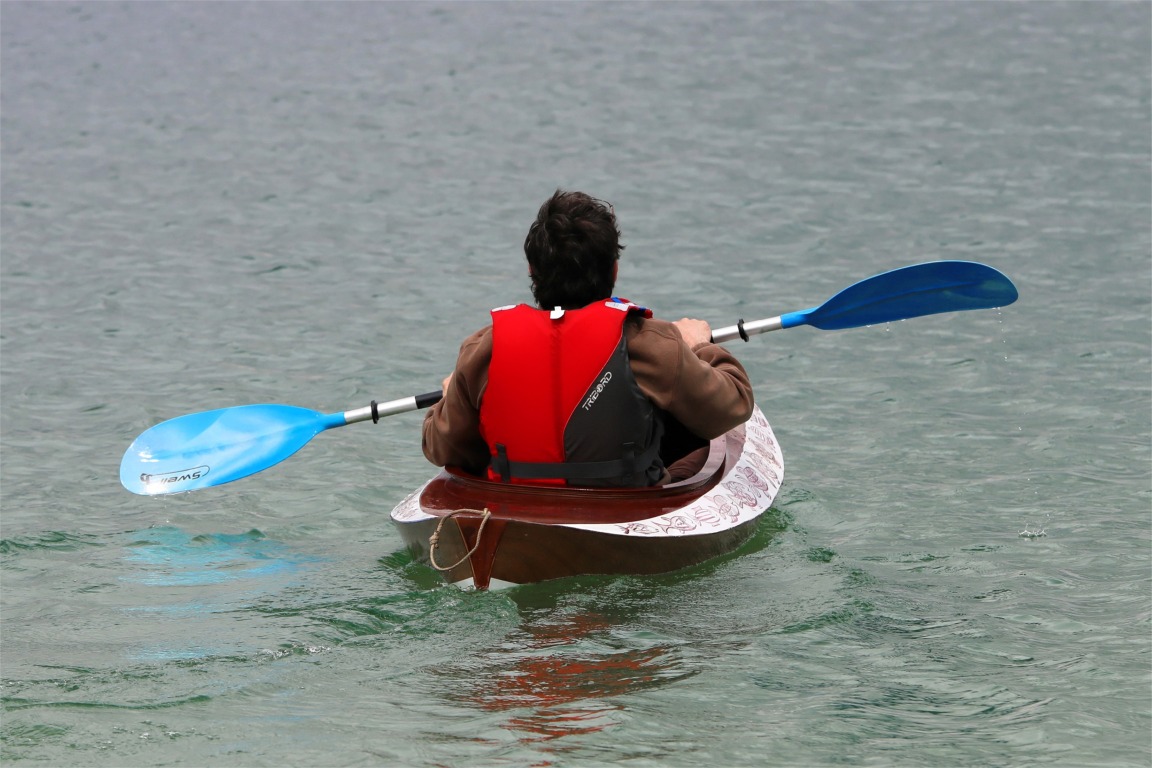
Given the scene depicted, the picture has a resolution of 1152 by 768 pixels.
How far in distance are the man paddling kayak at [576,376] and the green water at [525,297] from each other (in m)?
0.42

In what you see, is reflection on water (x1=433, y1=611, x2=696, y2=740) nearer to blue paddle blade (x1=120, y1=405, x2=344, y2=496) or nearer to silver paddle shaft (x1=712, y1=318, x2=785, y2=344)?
silver paddle shaft (x1=712, y1=318, x2=785, y2=344)

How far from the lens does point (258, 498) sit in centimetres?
630

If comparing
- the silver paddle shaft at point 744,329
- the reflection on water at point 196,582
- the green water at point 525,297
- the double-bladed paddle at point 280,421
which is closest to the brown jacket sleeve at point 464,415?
the green water at point 525,297

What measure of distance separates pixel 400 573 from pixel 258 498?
1425 mm

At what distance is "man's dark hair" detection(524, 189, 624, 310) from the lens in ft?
14.3

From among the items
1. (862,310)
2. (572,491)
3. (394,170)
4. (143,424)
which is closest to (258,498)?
(143,424)

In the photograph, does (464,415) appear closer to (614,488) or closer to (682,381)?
(614,488)

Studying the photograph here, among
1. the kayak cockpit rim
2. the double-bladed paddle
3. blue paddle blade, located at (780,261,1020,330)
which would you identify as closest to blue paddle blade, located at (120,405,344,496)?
the double-bladed paddle

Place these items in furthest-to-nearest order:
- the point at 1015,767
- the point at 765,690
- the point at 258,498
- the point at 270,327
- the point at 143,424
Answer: the point at 270,327 → the point at 143,424 → the point at 258,498 → the point at 765,690 → the point at 1015,767

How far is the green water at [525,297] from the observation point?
3.93m

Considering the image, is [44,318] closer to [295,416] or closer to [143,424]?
[143,424]

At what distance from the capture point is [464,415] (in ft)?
15.0

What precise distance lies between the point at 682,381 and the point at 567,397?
360mm

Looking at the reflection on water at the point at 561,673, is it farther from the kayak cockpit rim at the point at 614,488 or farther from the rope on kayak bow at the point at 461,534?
the kayak cockpit rim at the point at 614,488
